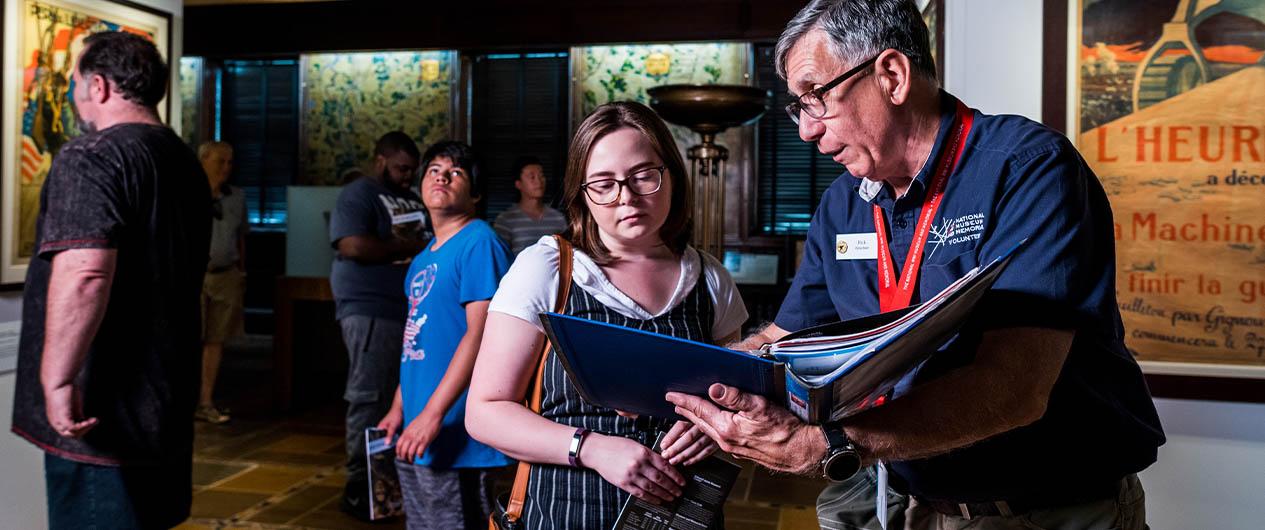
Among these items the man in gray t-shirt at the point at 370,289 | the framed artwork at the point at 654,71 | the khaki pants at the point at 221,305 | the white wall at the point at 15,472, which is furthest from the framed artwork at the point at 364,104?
the white wall at the point at 15,472

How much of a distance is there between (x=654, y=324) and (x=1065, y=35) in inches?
63.4

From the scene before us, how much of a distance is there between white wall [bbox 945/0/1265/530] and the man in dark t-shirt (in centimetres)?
208

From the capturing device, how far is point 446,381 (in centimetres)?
239

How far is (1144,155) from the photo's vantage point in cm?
246

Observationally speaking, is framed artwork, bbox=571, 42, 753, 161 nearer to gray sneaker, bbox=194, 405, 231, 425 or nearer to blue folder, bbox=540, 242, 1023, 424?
gray sneaker, bbox=194, 405, 231, 425

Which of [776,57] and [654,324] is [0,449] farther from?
[776,57]

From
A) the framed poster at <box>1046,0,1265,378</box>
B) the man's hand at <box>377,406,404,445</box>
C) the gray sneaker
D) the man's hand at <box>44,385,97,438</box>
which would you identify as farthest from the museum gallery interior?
the man's hand at <box>44,385,97,438</box>

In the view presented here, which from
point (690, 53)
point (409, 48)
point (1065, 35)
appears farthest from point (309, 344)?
point (1065, 35)

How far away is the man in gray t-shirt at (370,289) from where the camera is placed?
3814mm

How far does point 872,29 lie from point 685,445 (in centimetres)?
65

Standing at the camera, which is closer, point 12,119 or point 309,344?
point 12,119

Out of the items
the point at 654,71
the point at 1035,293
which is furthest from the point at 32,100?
the point at 654,71

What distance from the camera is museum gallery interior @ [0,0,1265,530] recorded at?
2.40 m

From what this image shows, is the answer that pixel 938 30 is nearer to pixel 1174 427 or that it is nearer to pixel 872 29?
pixel 1174 427
